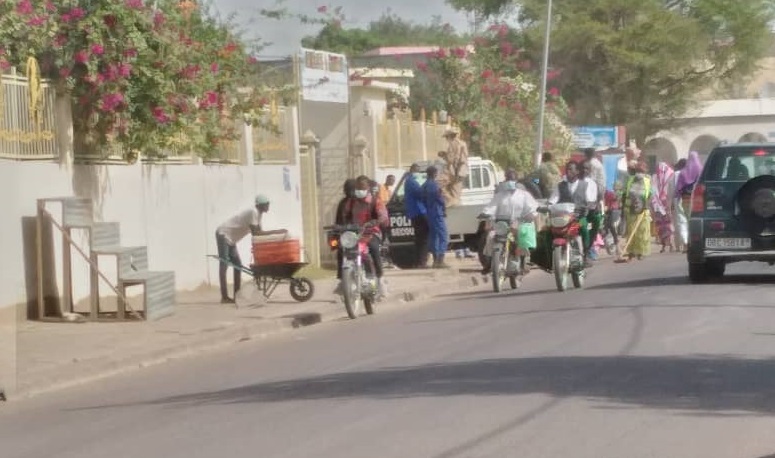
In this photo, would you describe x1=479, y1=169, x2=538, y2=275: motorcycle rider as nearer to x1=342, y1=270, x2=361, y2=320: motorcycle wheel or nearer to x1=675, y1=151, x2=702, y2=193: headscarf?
x1=342, y1=270, x2=361, y2=320: motorcycle wheel

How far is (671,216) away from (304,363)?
18.8m

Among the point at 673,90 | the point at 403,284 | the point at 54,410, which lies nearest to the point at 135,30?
the point at 403,284

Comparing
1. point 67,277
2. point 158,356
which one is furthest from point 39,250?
point 158,356

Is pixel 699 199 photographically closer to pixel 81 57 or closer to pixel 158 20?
pixel 158 20

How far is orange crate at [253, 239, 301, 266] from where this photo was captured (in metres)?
21.8

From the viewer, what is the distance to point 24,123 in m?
19.4

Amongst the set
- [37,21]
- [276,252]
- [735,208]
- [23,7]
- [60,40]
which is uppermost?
[23,7]

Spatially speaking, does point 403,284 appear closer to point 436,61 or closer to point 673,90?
point 436,61

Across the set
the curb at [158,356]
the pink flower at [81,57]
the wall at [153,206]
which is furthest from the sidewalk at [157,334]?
the pink flower at [81,57]

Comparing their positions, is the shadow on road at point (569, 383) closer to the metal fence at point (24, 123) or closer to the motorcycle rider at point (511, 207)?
the metal fence at point (24, 123)

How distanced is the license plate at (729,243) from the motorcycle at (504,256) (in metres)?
2.64

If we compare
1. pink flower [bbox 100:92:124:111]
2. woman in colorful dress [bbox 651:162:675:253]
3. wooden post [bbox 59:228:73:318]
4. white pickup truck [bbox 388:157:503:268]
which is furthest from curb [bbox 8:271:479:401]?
woman in colorful dress [bbox 651:162:675:253]

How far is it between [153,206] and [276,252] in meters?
2.18

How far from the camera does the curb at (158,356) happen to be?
14.7 m
